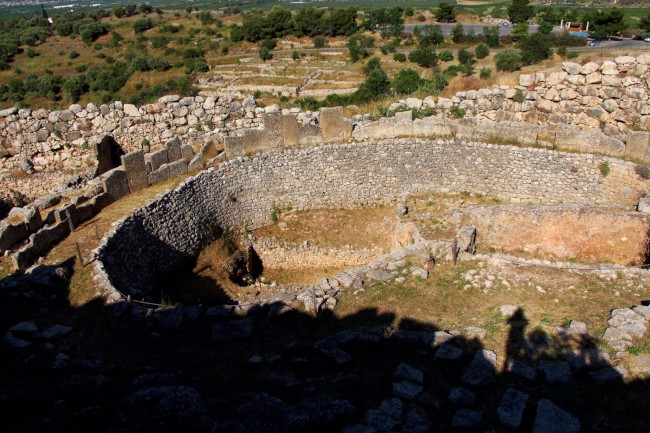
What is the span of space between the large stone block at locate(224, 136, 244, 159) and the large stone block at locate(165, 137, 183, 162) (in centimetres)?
143

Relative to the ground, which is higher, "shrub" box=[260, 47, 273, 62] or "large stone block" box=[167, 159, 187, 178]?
"shrub" box=[260, 47, 273, 62]

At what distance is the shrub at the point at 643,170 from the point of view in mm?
13750

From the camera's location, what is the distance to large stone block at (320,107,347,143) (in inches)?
643

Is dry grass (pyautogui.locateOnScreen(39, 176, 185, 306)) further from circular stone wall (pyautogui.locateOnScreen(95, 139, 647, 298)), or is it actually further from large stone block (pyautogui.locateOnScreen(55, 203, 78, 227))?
circular stone wall (pyautogui.locateOnScreen(95, 139, 647, 298))

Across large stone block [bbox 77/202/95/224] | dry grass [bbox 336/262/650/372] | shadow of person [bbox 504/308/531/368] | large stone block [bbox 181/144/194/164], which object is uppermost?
large stone block [bbox 181/144/194/164]

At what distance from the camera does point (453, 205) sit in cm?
1558

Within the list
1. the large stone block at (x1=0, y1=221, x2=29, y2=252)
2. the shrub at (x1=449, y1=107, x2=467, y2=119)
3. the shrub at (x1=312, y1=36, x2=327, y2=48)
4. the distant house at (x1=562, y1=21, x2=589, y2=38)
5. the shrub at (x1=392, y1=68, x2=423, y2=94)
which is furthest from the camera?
the shrub at (x1=312, y1=36, x2=327, y2=48)

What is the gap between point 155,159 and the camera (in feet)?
49.7

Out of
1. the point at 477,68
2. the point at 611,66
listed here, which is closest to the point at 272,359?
the point at 611,66

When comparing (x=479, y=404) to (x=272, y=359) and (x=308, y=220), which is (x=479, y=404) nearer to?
(x=272, y=359)

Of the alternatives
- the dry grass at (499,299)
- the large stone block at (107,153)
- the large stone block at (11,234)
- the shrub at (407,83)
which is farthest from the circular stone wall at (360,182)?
the shrub at (407,83)

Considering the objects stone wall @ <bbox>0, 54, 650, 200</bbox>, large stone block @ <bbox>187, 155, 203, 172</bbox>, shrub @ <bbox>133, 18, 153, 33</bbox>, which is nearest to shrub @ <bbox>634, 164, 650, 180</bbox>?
stone wall @ <bbox>0, 54, 650, 200</bbox>

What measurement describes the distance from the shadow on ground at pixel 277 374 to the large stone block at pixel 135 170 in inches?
180

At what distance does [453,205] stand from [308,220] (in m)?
4.45
